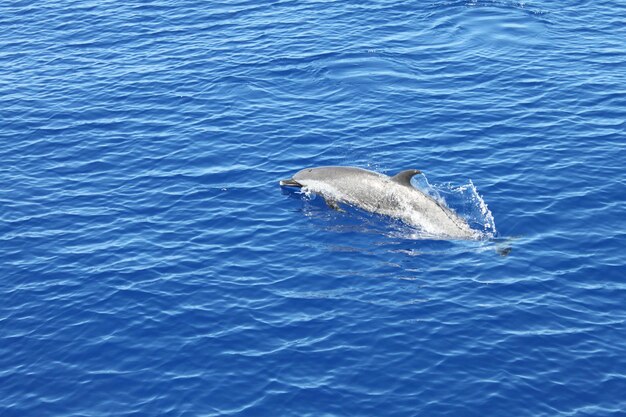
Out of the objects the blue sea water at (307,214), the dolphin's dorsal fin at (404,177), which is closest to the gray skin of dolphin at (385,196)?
the dolphin's dorsal fin at (404,177)

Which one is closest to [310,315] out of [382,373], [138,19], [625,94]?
[382,373]

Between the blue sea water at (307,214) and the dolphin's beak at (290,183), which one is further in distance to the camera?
the dolphin's beak at (290,183)

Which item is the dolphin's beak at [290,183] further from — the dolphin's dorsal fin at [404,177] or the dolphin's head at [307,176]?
the dolphin's dorsal fin at [404,177]

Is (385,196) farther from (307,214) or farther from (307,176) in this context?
(307,176)

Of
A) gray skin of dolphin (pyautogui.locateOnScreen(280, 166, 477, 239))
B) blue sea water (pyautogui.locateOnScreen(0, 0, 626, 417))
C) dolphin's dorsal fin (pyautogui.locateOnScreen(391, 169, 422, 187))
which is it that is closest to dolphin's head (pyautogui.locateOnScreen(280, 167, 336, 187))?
gray skin of dolphin (pyautogui.locateOnScreen(280, 166, 477, 239))

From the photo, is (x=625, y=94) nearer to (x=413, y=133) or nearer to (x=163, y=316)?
(x=413, y=133)

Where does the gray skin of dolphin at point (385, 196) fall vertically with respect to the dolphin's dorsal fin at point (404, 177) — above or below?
below
